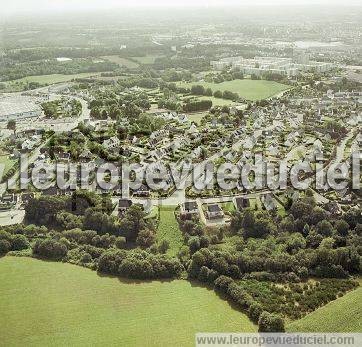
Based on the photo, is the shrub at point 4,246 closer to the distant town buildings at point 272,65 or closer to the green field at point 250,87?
the green field at point 250,87

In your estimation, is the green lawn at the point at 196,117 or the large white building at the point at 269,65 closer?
the green lawn at the point at 196,117

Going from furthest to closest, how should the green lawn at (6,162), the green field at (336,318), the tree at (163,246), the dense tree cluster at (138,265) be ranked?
1. the green lawn at (6,162)
2. the tree at (163,246)
3. the dense tree cluster at (138,265)
4. the green field at (336,318)

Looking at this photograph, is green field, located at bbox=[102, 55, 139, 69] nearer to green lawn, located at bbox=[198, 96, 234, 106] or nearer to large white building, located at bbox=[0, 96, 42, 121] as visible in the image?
large white building, located at bbox=[0, 96, 42, 121]

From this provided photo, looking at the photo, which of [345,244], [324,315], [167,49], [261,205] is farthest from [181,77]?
[324,315]

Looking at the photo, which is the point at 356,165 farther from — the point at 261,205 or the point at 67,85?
the point at 67,85

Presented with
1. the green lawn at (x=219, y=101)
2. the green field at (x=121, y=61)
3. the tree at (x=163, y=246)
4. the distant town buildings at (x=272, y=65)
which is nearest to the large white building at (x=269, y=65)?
the distant town buildings at (x=272, y=65)

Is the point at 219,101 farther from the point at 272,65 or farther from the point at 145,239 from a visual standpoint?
the point at 145,239
